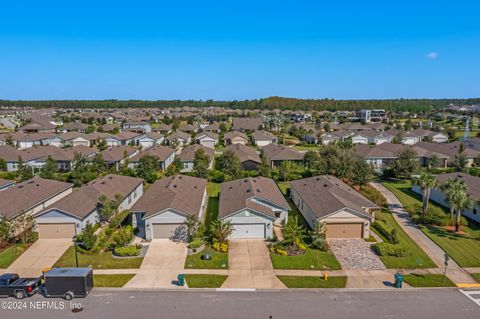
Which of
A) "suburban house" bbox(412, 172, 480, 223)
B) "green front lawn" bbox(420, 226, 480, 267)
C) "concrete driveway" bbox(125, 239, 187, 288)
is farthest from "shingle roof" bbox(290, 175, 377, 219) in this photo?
"concrete driveway" bbox(125, 239, 187, 288)

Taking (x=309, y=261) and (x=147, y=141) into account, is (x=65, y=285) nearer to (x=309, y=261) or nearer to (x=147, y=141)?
(x=309, y=261)

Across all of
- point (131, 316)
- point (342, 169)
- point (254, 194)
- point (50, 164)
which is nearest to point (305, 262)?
point (254, 194)

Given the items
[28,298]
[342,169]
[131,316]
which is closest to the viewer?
[131,316]

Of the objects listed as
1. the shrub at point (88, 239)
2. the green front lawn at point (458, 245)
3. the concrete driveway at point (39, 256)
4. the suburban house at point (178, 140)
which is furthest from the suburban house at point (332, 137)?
the concrete driveway at point (39, 256)

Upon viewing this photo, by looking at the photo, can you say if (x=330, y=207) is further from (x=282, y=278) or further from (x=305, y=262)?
(x=282, y=278)

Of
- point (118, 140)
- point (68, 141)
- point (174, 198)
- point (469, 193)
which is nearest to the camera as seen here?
point (174, 198)

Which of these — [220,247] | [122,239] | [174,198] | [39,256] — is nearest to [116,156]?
[174,198]

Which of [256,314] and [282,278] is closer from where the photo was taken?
[256,314]

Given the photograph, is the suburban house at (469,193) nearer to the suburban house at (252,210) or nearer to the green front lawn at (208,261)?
the suburban house at (252,210)
